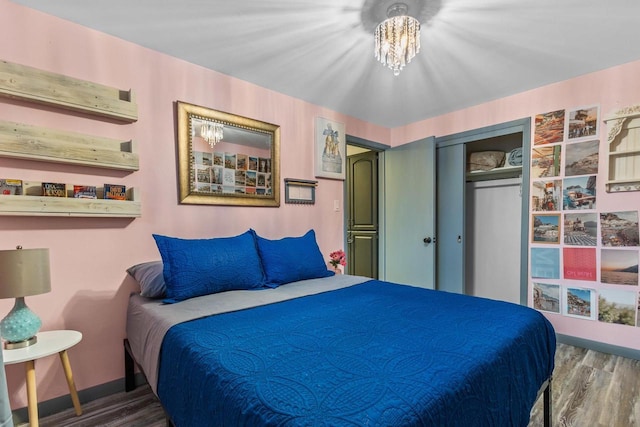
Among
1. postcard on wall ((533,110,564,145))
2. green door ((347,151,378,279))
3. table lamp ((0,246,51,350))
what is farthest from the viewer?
green door ((347,151,378,279))

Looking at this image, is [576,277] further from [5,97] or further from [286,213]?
[5,97]

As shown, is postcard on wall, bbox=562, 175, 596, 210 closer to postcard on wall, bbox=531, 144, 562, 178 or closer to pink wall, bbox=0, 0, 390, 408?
postcard on wall, bbox=531, 144, 562, 178

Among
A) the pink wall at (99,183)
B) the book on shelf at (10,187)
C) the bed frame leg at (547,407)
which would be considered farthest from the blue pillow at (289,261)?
the bed frame leg at (547,407)

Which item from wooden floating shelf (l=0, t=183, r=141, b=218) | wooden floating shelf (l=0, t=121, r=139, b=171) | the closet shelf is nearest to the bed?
wooden floating shelf (l=0, t=183, r=141, b=218)

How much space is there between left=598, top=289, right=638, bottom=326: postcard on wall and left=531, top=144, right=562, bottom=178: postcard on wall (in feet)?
3.60

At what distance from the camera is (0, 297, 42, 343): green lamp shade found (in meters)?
1.46

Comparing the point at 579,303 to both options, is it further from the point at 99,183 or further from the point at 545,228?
the point at 99,183

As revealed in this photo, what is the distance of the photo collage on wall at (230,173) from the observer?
238cm

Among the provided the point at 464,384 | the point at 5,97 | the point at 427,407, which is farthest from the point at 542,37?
the point at 5,97

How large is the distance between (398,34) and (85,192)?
215cm

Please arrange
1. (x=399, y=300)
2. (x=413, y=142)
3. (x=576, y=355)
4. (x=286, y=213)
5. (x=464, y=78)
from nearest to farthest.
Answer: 1. (x=399, y=300)
2. (x=576, y=355)
3. (x=464, y=78)
4. (x=286, y=213)
5. (x=413, y=142)

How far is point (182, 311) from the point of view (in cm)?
157

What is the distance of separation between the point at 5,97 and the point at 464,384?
2592 millimetres

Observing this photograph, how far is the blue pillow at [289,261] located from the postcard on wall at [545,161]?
7.39 feet
